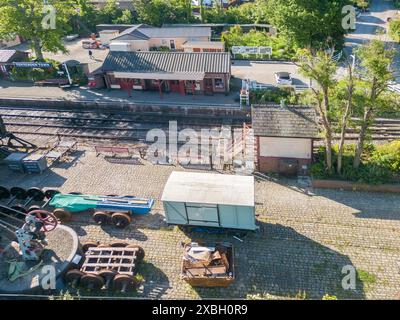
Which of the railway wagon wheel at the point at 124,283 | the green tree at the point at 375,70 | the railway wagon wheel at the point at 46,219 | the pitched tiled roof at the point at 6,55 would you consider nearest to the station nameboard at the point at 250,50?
the green tree at the point at 375,70

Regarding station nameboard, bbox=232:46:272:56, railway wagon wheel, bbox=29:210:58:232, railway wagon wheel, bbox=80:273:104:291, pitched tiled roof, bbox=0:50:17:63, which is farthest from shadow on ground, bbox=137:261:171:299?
pitched tiled roof, bbox=0:50:17:63

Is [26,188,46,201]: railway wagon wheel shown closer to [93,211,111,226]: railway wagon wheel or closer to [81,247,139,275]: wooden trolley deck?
[93,211,111,226]: railway wagon wheel

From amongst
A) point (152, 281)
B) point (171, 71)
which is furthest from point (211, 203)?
point (171, 71)

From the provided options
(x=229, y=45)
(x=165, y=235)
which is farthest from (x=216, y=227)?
(x=229, y=45)

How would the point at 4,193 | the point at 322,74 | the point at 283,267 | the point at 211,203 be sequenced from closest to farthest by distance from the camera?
the point at 283,267
the point at 211,203
the point at 322,74
the point at 4,193

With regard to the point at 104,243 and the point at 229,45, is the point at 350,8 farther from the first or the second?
the point at 104,243

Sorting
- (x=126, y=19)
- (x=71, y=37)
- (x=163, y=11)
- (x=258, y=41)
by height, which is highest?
(x=163, y=11)

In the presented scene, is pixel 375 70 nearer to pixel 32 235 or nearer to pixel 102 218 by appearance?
pixel 102 218
